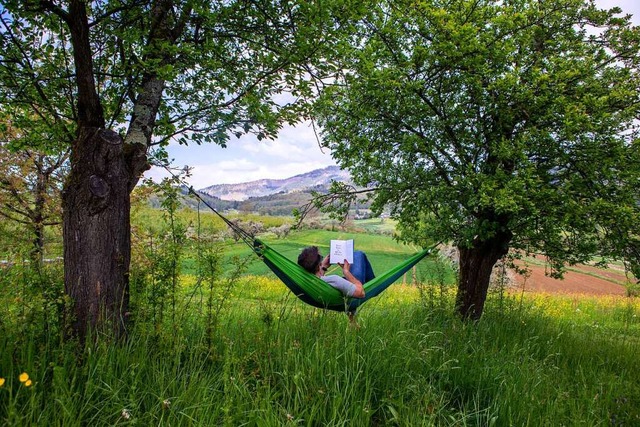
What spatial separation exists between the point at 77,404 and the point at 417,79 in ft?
13.7

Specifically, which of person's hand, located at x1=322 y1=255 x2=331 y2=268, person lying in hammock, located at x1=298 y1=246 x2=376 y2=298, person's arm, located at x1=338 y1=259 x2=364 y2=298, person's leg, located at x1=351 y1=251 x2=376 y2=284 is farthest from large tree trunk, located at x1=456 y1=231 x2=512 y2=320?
person's hand, located at x1=322 y1=255 x2=331 y2=268

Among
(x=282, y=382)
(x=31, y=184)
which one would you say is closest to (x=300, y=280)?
(x=282, y=382)

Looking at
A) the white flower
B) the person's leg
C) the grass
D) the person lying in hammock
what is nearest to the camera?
the white flower

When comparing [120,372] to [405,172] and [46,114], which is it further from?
[405,172]

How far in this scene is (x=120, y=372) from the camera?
7.51 ft

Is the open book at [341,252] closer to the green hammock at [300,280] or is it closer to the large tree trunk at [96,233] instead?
the green hammock at [300,280]

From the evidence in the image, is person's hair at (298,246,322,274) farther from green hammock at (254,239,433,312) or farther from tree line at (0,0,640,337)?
tree line at (0,0,640,337)

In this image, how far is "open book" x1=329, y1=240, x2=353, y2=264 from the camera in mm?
4215

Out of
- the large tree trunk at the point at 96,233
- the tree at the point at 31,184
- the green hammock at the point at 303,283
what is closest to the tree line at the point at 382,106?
the large tree trunk at the point at 96,233

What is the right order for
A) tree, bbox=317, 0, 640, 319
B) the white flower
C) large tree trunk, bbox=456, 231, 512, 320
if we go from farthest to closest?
large tree trunk, bbox=456, 231, 512, 320 → tree, bbox=317, 0, 640, 319 → the white flower

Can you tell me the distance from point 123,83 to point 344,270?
3.01 meters

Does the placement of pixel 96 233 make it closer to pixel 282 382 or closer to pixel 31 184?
pixel 282 382

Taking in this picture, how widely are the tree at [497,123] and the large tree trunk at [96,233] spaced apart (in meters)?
1.86

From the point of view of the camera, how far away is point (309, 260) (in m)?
4.23
